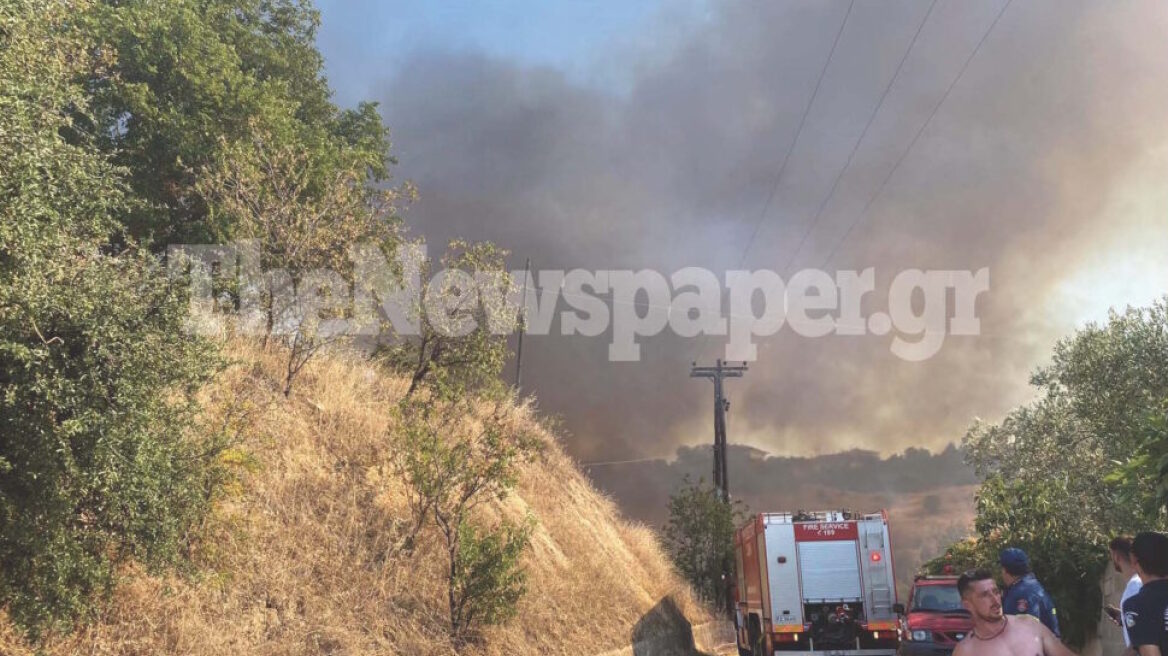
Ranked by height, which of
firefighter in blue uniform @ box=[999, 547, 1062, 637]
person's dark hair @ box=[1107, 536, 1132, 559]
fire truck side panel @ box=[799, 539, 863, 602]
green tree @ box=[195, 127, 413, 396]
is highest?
green tree @ box=[195, 127, 413, 396]

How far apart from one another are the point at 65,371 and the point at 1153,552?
9.37 meters

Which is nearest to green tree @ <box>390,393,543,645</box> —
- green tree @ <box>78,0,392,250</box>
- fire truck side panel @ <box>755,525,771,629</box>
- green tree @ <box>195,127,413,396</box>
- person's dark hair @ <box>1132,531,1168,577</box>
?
green tree @ <box>195,127,413,396</box>

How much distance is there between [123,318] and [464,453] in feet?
20.0

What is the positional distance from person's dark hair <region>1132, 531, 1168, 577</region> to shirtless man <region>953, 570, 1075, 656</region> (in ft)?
2.99

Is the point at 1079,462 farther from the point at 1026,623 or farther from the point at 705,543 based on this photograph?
the point at 1026,623

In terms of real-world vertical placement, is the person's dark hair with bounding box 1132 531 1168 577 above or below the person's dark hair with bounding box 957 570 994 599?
above

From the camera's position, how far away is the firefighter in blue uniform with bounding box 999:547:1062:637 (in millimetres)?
6504

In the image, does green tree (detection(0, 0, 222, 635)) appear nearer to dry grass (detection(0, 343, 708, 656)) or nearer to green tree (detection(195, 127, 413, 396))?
dry grass (detection(0, 343, 708, 656))

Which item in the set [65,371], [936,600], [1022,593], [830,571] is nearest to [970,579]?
[1022,593]

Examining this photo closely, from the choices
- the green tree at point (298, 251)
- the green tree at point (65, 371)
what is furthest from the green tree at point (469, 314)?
the green tree at point (65, 371)

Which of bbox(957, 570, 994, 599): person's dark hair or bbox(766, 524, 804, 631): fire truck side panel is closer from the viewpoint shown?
bbox(957, 570, 994, 599): person's dark hair

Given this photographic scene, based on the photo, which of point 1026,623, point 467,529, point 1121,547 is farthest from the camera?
point 467,529

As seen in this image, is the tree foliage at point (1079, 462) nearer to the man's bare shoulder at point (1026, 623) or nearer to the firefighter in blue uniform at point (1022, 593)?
the firefighter in blue uniform at point (1022, 593)

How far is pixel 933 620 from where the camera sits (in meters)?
14.5
